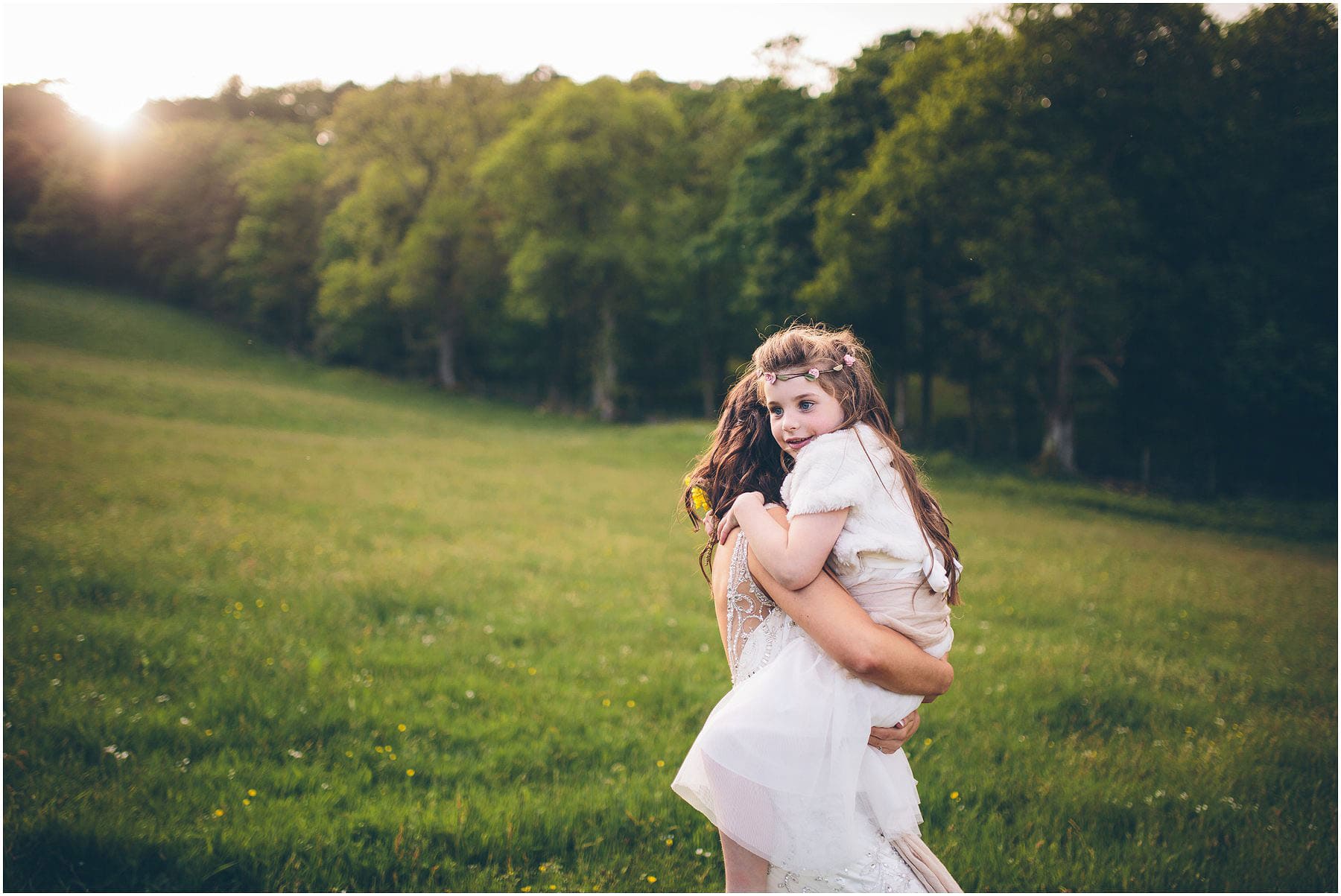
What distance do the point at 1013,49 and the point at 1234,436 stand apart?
15.7 metres

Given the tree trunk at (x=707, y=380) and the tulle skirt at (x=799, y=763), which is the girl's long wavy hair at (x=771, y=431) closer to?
the tulle skirt at (x=799, y=763)

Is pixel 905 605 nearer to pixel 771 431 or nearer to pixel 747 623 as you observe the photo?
pixel 747 623

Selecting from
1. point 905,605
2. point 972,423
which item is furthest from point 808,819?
point 972,423

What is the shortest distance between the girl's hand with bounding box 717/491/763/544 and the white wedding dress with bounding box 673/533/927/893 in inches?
2.2

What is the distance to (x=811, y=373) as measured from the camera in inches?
99.4

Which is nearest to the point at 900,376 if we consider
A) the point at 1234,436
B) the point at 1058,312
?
the point at 1058,312

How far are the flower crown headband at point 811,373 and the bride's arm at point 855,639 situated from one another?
0.64m

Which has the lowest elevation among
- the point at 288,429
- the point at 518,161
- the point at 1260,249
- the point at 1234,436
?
the point at 288,429

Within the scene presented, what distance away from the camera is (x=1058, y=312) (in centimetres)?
2294

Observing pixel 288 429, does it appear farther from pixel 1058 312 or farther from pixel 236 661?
pixel 1058 312

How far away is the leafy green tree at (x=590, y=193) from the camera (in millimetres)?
37719

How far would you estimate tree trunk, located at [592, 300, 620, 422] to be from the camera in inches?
1602

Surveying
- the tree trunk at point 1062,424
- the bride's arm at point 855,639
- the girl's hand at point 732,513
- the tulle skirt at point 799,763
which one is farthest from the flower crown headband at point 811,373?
the tree trunk at point 1062,424

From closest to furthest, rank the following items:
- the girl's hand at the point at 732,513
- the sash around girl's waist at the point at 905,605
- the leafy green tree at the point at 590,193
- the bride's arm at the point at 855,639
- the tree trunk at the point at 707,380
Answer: the bride's arm at the point at 855,639 < the sash around girl's waist at the point at 905,605 < the girl's hand at the point at 732,513 < the leafy green tree at the point at 590,193 < the tree trunk at the point at 707,380
